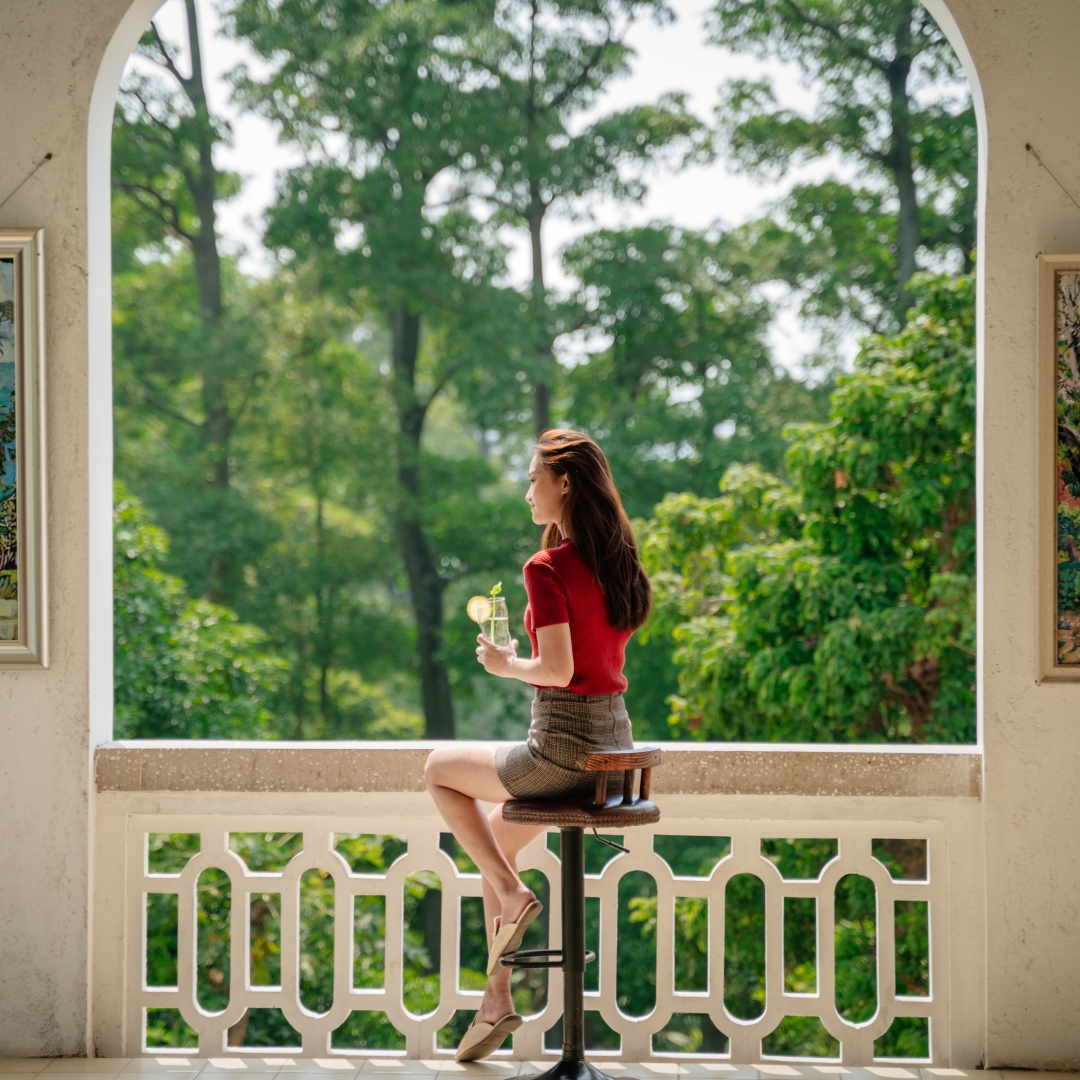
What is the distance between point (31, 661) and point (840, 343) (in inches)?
383

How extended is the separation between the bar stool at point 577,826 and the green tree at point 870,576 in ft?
13.0

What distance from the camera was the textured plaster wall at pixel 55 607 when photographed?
3.08 meters

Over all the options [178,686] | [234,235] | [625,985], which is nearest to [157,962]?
[178,686]

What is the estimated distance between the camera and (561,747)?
8.45ft

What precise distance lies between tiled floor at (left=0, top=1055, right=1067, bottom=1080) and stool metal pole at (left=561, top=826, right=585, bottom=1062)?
35 centimetres

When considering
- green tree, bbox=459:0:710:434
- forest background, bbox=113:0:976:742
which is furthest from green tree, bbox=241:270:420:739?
green tree, bbox=459:0:710:434

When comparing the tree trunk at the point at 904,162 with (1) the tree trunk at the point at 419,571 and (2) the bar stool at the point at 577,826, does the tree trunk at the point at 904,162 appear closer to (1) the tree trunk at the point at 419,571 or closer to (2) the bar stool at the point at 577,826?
(1) the tree trunk at the point at 419,571

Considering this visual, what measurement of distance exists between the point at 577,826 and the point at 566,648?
1.26 feet

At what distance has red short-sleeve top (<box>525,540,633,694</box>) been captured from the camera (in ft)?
8.33

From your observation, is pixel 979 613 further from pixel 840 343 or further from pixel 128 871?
pixel 840 343

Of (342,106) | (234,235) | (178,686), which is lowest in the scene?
(178,686)

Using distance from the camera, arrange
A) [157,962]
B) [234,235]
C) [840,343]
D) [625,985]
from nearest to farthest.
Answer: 1. [157,962]
2. [625,985]
3. [840,343]
4. [234,235]

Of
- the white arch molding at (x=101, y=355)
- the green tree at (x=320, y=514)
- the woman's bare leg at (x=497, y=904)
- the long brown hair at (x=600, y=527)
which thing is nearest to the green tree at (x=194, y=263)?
the green tree at (x=320, y=514)

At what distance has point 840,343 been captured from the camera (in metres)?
11.5
